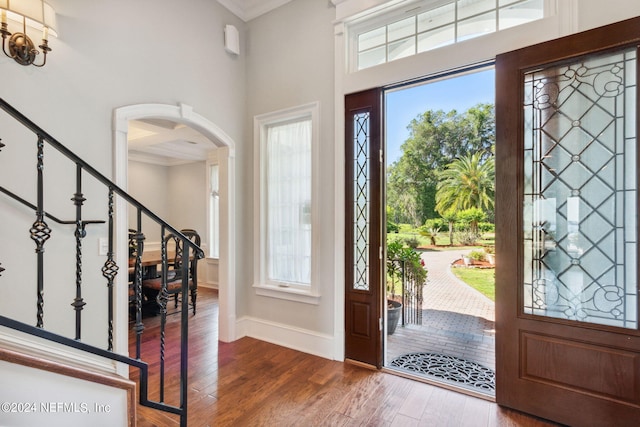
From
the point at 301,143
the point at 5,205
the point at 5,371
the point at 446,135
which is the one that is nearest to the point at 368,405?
the point at 5,371

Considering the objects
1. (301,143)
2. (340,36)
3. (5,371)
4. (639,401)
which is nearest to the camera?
(5,371)

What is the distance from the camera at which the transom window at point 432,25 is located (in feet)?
7.83

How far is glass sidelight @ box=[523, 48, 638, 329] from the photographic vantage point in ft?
6.37

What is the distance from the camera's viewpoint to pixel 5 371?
3.42ft

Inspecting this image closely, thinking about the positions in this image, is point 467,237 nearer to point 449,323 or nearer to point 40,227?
point 449,323

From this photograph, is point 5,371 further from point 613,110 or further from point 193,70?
point 613,110

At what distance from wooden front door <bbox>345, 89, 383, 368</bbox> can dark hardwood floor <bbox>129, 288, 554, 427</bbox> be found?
29cm

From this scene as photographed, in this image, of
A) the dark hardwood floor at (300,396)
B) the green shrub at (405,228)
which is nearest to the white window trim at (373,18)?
the dark hardwood floor at (300,396)

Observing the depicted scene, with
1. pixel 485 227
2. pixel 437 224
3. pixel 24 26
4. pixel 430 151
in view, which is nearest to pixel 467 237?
pixel 485 227

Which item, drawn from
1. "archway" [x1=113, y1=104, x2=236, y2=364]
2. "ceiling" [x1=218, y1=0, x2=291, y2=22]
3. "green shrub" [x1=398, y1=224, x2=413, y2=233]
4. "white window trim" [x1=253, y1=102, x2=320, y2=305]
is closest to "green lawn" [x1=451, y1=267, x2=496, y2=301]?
"green shrub" [x1=398, y1=224, x2=413, y2=233]

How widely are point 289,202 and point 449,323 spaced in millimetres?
2913

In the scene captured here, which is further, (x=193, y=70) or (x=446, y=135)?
(x=446, y=135)

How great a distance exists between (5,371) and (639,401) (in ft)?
10.4

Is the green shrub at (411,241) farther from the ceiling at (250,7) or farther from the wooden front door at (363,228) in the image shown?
the ceiling at (250,7)
